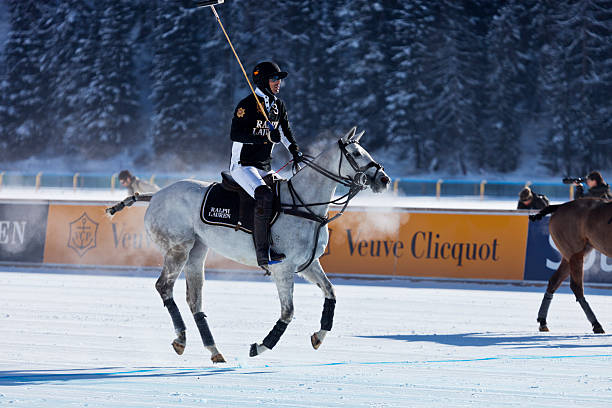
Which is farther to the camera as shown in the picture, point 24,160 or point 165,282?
point 24,160

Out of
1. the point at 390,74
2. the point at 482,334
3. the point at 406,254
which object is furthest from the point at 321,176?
the point at 390,74

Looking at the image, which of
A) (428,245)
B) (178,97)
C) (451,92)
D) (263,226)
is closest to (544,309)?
(263,226)

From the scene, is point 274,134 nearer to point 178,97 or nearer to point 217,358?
point 217,358

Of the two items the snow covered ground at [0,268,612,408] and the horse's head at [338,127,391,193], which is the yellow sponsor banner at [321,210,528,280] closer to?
the snow covered ground at [0,268,612,408]

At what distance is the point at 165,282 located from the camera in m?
7.41

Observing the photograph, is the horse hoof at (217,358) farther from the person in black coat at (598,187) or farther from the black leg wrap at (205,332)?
the person in black coat at (598,187)

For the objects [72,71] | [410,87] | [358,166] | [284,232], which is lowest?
[72,71]

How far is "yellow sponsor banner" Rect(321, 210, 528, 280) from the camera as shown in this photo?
14984mm

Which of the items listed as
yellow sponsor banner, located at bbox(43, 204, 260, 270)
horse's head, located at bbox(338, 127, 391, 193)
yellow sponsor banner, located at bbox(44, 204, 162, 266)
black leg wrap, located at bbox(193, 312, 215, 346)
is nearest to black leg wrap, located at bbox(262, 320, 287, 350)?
black leg wrap, located at bbox(193, 312, 215, 346)

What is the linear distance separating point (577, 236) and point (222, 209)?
5387 millimetres

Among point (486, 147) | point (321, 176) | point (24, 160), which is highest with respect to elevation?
point (321, 176)

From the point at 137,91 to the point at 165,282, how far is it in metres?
60.8

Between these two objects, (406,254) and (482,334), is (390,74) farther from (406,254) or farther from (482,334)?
(482,334)

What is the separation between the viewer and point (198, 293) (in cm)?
746
